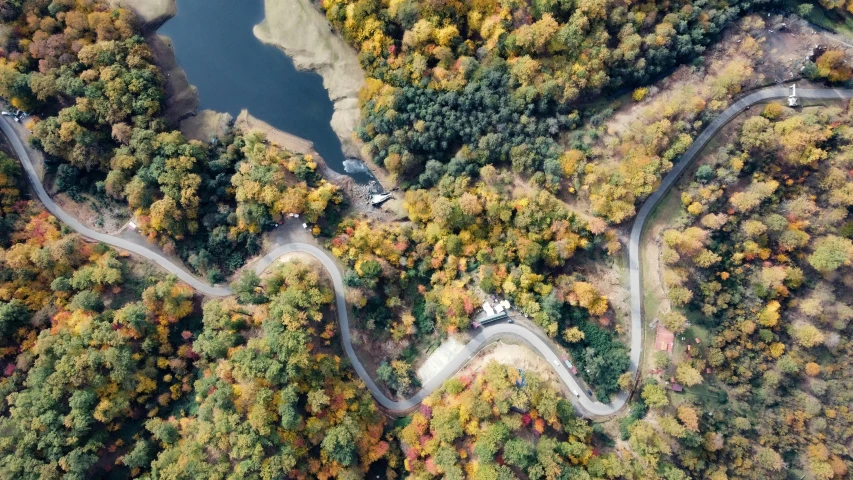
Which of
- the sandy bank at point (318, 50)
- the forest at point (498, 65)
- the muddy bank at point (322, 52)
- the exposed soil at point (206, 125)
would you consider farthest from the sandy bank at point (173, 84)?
the forest at point (498, 65)

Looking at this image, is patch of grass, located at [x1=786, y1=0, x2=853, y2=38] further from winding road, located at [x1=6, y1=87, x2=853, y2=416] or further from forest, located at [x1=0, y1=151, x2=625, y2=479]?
forest, located at [x1=0, y1=151, x2=625, y2=479]

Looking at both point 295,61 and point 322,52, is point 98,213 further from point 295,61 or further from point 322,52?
point 322,52

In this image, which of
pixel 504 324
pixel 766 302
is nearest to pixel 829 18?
pixel 766 302

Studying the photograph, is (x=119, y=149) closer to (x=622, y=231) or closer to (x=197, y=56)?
(x=197, y=56)

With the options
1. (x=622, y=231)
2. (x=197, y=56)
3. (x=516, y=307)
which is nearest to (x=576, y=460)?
(x=516, y=307)

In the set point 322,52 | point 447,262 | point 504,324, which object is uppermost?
point 322,52

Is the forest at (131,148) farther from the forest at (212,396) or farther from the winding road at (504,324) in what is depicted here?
the forest at (212,396)
